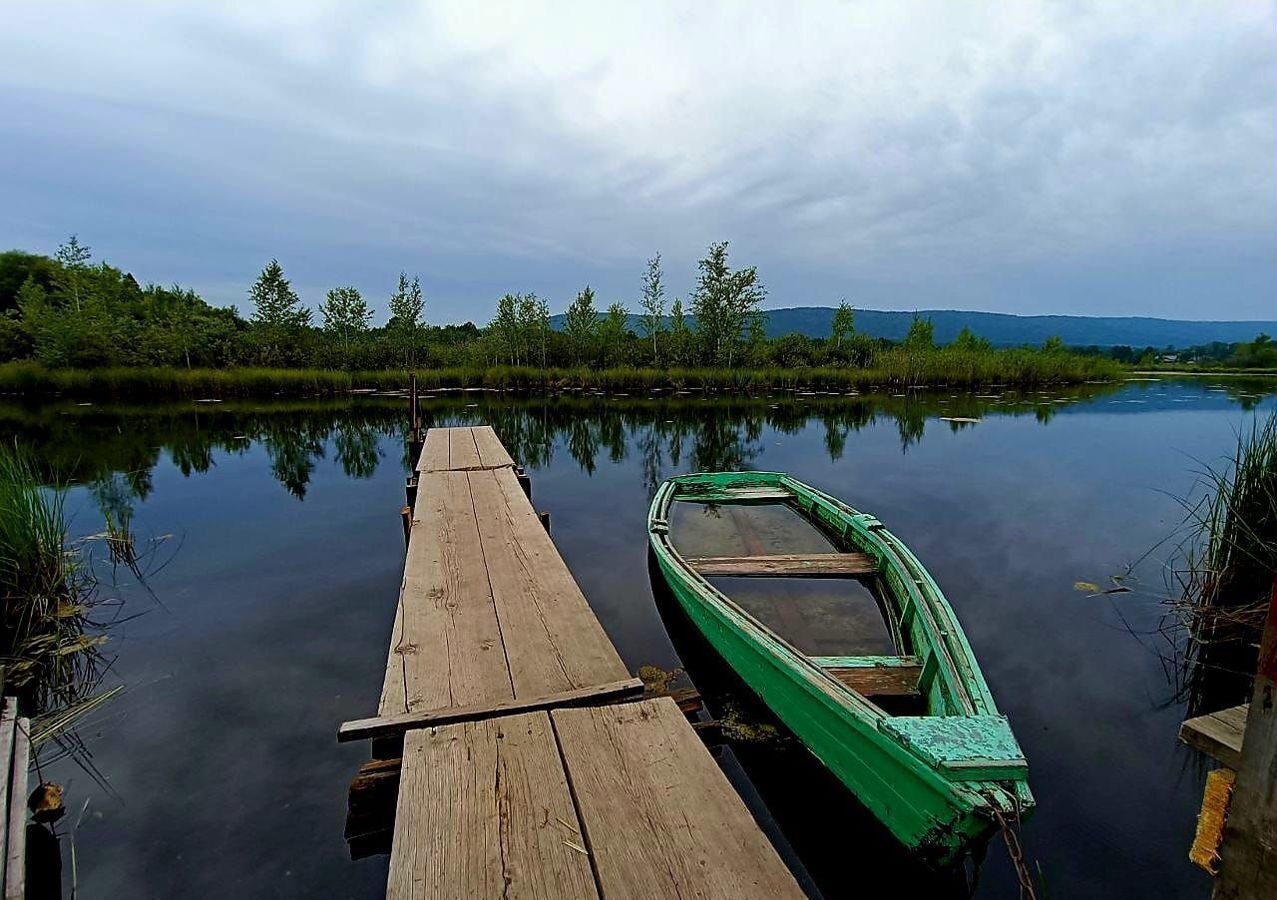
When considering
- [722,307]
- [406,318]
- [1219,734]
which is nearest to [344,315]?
[406,318]

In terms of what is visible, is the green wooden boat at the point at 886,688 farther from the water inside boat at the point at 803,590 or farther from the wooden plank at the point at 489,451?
the wooden plank at the point at 489,451

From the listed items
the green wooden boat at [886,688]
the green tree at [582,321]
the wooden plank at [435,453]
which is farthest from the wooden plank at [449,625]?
the green tree at [582,321]

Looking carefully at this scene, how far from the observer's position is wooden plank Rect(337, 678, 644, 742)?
6.51 ft

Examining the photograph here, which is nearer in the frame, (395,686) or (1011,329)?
(395,686)

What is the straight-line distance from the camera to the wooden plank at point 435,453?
669 cm

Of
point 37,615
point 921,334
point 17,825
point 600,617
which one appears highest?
point 921,334

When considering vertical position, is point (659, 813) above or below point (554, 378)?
below

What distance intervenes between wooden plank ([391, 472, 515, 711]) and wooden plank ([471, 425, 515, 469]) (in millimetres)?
2209

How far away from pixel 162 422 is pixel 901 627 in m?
19.0

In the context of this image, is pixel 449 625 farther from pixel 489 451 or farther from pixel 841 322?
pixel 841 322

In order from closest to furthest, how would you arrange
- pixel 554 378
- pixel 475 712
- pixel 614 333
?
1. pixel 475 712
2. pixel 554 378
3. pixel 614 333

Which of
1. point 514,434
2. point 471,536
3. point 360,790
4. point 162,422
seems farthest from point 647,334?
point 360,790

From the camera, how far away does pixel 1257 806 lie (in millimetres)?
1474

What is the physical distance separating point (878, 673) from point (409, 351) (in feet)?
97.2
